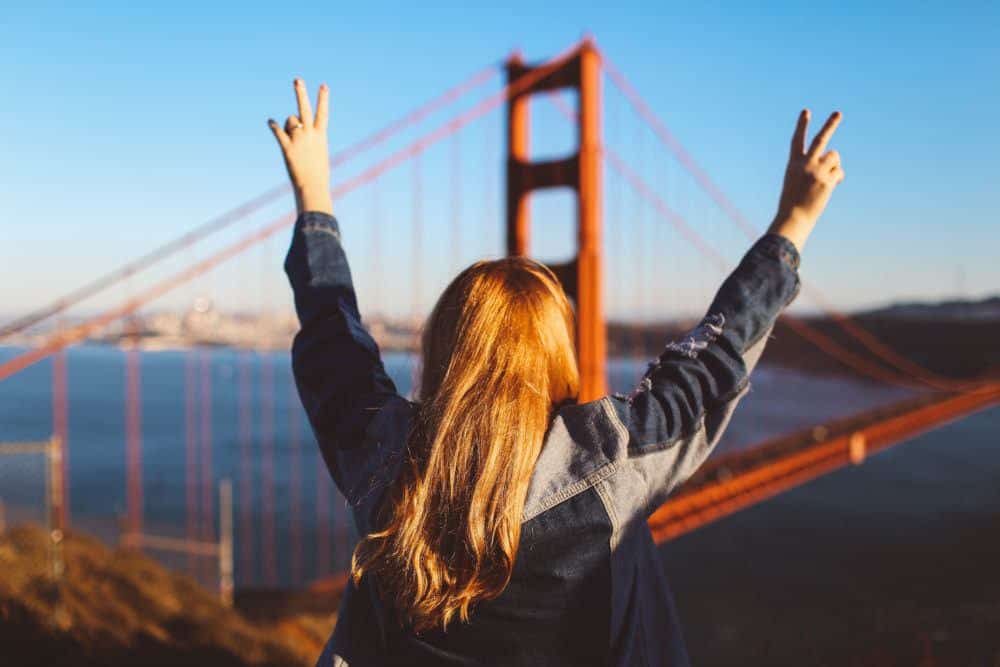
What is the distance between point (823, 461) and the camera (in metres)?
11.7

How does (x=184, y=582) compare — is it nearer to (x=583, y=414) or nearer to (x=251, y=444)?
(x=583, y=414)

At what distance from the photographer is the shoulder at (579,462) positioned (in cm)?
91

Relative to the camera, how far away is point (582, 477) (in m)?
0.92

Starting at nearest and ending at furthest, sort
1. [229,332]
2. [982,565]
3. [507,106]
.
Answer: [507,106], [229,332], [982,565]

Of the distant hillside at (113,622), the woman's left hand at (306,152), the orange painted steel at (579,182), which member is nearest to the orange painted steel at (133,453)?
the distant hillside at (113,622)

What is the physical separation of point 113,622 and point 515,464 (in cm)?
438

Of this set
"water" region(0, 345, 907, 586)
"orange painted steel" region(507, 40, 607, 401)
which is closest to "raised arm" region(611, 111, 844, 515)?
"water" region(0, 345, 907, 586)

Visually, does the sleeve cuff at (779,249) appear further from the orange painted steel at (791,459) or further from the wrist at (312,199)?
the orange painted steel at (791,459)

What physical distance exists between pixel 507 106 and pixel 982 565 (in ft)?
79.0

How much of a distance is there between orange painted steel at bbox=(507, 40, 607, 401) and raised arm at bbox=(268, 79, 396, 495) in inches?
149

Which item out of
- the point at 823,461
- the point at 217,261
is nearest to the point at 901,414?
the point at 823,461

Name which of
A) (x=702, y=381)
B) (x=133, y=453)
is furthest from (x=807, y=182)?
(x=133, y=453)

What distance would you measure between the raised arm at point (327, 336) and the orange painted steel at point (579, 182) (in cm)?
379

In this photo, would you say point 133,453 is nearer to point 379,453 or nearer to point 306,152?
point 306,152
